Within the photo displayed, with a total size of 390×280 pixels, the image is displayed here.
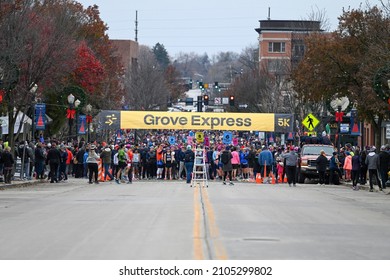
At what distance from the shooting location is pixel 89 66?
235ft

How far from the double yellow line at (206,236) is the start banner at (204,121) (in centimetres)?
3739

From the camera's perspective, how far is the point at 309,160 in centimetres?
5075

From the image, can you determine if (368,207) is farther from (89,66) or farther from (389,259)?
(89,66)

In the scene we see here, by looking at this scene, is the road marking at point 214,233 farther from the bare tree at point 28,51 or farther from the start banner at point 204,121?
the start banner at point 204,121

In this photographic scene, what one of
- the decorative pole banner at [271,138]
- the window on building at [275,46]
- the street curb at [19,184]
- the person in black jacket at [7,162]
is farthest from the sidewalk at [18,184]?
the window on building at [275,46]

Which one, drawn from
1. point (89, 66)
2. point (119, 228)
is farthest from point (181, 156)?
point (119, 228)

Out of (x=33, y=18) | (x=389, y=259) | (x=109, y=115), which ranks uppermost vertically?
(x=33, y=18)

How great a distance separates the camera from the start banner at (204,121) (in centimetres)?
6525

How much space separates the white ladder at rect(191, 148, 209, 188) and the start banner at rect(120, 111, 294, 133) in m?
16.8

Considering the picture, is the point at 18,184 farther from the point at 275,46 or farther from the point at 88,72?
the point at 275,46

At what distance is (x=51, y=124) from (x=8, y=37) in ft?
104

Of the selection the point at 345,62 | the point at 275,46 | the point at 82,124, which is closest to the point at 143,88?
the point at 275,46

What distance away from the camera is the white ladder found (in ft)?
147

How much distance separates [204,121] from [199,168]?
18293mm
